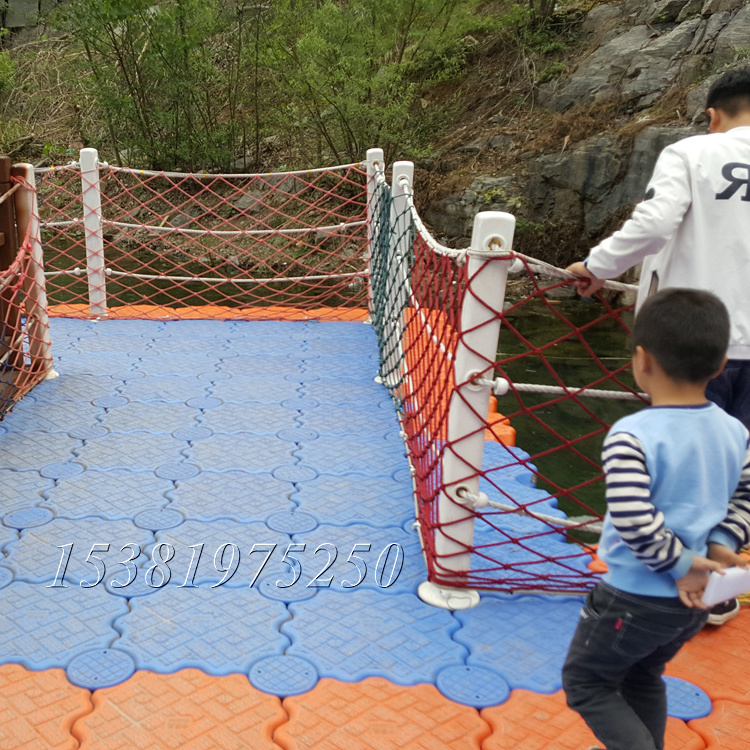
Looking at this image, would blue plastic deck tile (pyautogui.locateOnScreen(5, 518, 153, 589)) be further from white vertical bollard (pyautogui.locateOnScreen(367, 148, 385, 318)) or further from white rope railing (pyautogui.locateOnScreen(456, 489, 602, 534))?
white vertical bollard (pyautogui.locateOnScreen(367, 148, 385, 318))

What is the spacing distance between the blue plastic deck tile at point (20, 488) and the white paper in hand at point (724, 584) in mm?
1883

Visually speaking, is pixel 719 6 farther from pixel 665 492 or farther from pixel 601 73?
pixel 665 492

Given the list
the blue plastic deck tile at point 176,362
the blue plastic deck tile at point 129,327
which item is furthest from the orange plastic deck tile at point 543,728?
the blue plastic deck tile at point 129,327

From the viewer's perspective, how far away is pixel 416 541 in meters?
2.12

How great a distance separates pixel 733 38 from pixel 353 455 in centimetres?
735

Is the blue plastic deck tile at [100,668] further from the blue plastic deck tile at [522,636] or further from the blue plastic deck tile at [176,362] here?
the blue plastic deck tile at [176,362]

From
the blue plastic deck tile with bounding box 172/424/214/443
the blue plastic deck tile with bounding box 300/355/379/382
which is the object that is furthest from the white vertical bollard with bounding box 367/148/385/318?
the blue plastic deck tile with bounding box 172/424/214/443

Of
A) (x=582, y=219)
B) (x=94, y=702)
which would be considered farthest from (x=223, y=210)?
(x=94, y=702)

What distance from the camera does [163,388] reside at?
323cm

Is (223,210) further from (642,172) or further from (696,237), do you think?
(696,237)

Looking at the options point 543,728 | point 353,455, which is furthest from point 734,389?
point 353,455

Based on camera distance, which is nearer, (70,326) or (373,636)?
(373,636)

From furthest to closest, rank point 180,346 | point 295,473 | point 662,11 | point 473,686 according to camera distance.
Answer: point 662,11
point 180,346
point 295,473
point 473,686

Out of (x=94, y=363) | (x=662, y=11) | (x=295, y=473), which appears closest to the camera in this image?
(x=295, y=473)
